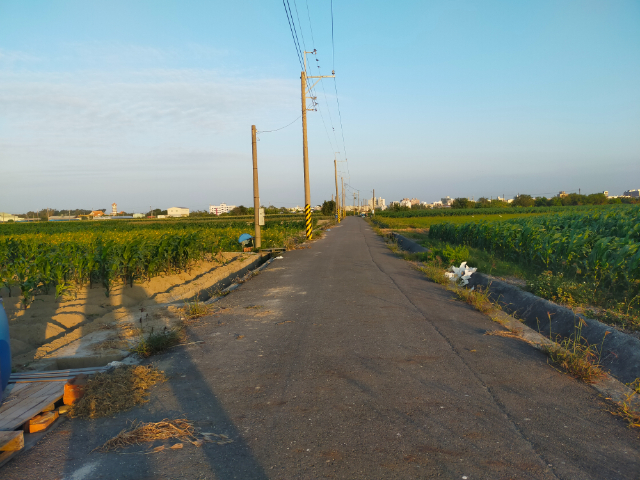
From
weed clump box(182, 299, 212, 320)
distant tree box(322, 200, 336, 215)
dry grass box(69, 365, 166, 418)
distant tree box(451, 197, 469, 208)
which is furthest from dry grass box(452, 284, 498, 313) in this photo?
distant tree box(451, 197, 469, 208)

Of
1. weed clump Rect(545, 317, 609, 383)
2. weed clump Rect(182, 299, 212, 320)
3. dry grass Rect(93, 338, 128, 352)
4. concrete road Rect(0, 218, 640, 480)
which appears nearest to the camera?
concrete road Rect(0, 218, 640, 480)

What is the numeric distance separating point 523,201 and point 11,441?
437 ft

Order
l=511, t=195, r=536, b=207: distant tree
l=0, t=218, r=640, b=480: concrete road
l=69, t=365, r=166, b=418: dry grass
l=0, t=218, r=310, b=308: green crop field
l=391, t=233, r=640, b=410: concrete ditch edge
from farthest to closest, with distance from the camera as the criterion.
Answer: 1. l=511, t=195, r=536, b=207: distant tree
2. l=0, t=218, r=310, b=308: green crop field
3. l=391, t=233, r=640, b=410: concrete ditch edge
4. l=69, t=365, r=166, b=418: dry grass
5. l=0, t=218, r=640, b=480: concrete road

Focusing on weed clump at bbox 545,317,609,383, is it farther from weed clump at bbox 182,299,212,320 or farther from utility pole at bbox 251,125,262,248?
utility pole at bbox 251,125,262,248

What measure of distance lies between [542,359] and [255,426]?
12.2 feet

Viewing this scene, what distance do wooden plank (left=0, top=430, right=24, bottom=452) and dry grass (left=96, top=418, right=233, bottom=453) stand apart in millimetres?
577

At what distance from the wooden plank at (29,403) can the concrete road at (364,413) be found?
0.28 metres

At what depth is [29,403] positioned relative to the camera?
3803mm

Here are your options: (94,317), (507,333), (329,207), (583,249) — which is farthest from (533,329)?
(329,207)

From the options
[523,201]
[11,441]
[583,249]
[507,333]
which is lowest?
[507,333]

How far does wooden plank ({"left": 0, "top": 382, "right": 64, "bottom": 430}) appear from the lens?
347 centimetres

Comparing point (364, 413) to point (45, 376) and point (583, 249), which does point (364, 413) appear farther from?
point (583, 249)

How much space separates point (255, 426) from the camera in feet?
11.7

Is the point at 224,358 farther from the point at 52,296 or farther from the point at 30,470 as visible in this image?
the point at 52,296
